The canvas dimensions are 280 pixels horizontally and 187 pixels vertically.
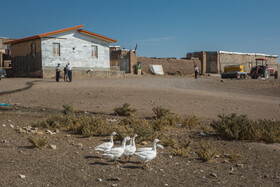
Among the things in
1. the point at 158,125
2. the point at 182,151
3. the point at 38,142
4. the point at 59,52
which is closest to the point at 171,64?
the point at 59,52

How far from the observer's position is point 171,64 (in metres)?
41.8

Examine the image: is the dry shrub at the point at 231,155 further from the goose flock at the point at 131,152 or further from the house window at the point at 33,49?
the house window at the point at 33,49

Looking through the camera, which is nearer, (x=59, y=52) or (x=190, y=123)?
(x=190, y=123)

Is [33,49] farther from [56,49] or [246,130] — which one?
[246,130]

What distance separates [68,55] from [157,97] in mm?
16909

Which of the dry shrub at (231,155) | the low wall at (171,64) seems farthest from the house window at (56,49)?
the dry shrub at (231,155)

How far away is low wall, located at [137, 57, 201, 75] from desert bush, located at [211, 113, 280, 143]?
30.6 m

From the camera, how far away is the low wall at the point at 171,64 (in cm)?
3928

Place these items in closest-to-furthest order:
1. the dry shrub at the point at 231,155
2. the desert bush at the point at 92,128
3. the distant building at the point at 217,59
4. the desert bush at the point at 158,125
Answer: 1. the dry shrub at the point at 231,155
2. the desert bush at the point at 92,128
3. the desert bush at the point at 158,125
4. the distant building at the point at 217,59

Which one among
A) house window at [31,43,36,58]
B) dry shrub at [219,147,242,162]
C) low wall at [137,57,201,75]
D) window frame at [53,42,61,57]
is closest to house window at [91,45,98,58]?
window frame at [53,42,61,57]

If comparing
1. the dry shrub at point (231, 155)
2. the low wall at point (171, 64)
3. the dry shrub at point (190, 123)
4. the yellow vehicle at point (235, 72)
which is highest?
the low wall at point (171, 64)

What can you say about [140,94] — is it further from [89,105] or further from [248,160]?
[248,160]

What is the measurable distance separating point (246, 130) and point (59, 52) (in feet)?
78.1

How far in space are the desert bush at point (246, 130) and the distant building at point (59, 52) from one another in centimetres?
2198
